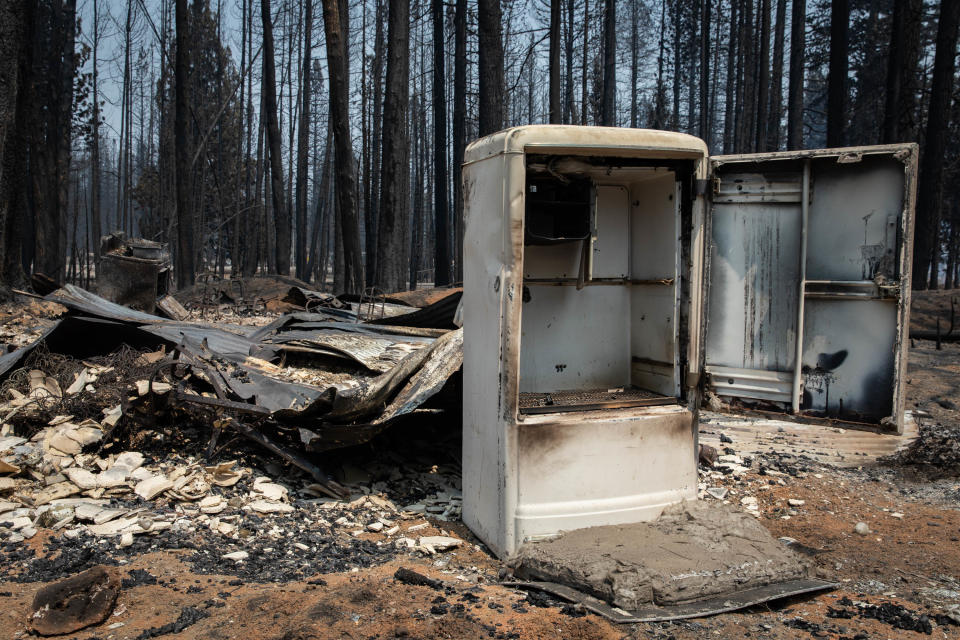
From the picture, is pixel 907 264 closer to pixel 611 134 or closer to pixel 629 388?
pixel 629 388

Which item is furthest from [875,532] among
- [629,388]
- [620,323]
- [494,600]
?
[494,600]

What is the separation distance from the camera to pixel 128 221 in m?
28.3

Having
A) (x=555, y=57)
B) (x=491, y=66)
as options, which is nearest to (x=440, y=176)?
(x=555, y=57)

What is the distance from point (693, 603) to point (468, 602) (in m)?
1.04

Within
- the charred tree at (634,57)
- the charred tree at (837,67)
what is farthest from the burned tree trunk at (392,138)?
the charred tree at (634,57)

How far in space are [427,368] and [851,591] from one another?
115 inches

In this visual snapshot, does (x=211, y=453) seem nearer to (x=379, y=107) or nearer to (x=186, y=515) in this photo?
(x=186, y=515)

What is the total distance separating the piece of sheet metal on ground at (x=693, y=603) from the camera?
3051 millimetres

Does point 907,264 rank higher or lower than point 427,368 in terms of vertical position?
higher

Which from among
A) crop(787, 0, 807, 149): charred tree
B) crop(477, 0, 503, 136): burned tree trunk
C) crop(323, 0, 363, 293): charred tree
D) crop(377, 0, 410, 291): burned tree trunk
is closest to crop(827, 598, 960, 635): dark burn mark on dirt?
crop(477, 0, 503, 136): burned tree trunk

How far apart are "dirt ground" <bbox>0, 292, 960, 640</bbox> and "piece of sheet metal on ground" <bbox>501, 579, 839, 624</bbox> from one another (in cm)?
4

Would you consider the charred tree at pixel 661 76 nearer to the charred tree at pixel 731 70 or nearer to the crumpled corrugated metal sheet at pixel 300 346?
the charred tree at pixel 731 70

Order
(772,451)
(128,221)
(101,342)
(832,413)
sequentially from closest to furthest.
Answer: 1. (832,413)
2. (772,451)
3. (101,342)
4. (128,221)

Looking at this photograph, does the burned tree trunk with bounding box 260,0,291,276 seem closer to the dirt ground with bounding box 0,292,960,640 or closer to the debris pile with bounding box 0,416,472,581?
the debris pile with bounding box 0,416,472,581
